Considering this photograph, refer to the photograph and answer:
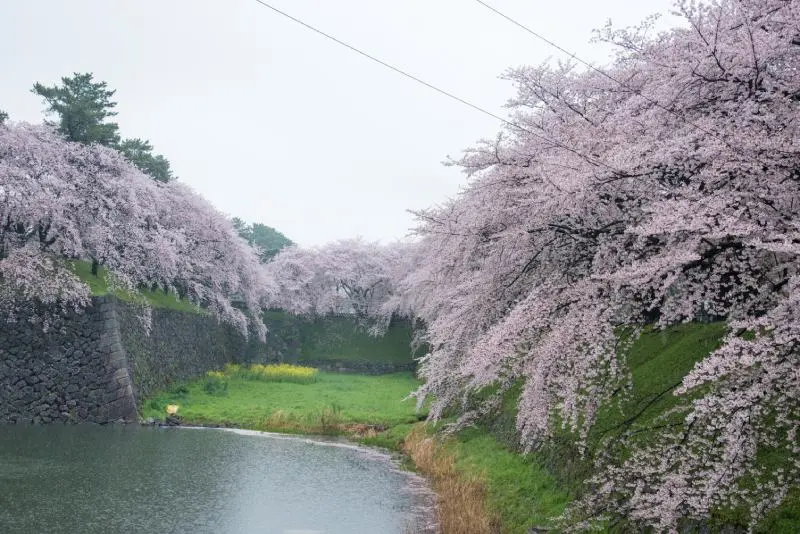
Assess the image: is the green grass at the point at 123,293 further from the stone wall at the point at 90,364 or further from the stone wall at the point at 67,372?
the stone wall at the point at 67,372

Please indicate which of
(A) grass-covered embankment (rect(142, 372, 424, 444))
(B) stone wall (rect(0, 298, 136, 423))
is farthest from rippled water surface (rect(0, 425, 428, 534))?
(A) grass-covered embankment (rect(142, 372, 424, 444))

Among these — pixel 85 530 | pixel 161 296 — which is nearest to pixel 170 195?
pixel 161 296

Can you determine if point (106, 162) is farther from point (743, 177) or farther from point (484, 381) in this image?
point (743, 177)

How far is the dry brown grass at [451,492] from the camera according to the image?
34.9 ft

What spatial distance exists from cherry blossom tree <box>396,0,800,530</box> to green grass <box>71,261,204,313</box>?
1729cm

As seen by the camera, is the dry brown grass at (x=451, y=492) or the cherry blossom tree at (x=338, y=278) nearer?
the dry brown grass at (x=451, y=492)

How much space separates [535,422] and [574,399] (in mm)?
1003

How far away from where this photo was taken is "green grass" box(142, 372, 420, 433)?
77.4ft

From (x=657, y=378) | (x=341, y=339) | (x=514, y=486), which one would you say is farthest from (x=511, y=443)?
(x=341, y=339)

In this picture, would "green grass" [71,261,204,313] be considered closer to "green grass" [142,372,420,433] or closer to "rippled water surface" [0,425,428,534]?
"green grass" [142,372,420,433]

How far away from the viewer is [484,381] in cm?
1012

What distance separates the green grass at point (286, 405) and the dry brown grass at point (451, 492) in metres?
5.40

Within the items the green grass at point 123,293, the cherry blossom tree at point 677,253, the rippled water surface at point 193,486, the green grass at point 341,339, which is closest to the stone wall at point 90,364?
the green grass at point 123,293

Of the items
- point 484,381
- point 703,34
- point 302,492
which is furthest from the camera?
point 302,492
